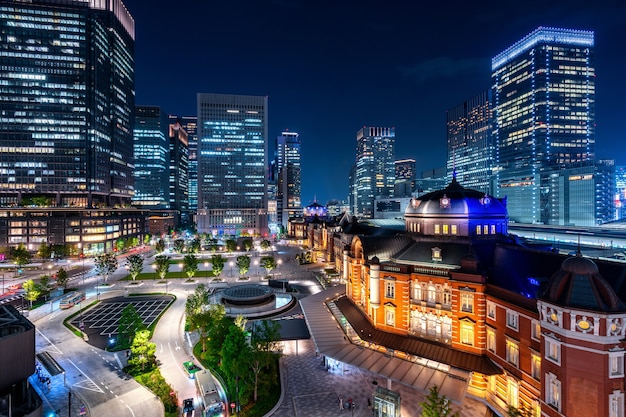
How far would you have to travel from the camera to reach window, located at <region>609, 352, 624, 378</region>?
23562mm

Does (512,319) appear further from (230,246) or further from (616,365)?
(230,246)

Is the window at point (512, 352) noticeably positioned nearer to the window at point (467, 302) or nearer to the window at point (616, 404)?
the window at point (467, 302)

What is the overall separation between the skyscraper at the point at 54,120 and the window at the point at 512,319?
145 meters

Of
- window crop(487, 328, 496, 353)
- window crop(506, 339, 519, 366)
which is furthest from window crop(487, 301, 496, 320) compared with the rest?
window crop(506, 339, 519, 366)

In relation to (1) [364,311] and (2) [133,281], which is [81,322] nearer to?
(2) [133,281]

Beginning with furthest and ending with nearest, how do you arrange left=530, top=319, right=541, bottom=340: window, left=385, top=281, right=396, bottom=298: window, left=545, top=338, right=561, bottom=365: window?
left=385, top=281, right=396, bottom=298: window → left=530, top=319, right=541, bottom=340: window → left=545, top=338, right=561, bottom=365: window

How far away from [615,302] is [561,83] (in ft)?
695

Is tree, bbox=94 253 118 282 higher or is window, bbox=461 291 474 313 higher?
window, bbox=461 291 474 313

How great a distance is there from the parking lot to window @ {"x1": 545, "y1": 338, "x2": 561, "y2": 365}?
53950mm

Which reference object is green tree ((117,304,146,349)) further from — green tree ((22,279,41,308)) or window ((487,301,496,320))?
window ((487,301,496,320))

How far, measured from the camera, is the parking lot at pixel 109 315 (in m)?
51.4

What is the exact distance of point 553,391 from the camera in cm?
2600

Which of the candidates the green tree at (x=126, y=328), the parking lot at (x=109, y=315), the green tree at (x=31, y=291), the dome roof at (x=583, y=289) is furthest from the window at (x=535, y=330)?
the green tree at (x=31, y=291)

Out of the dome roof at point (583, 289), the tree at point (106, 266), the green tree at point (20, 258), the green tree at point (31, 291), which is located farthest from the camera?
the green tree at point (20, 258)
